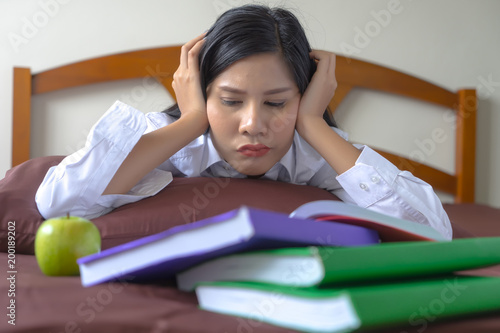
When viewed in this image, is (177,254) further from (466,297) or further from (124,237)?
(124,237)

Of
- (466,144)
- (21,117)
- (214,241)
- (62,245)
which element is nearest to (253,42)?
(62,245)

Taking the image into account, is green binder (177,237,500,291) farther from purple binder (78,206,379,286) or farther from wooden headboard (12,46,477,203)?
wooden headboard (12,46,477,203)

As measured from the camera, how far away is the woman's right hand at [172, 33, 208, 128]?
44.4 inches

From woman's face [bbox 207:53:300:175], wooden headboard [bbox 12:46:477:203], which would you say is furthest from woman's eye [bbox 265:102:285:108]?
wooden headboard [bbox 12:46:477:203]

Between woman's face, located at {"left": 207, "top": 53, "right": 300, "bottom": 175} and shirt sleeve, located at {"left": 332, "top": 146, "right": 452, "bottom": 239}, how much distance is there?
0.49 feet

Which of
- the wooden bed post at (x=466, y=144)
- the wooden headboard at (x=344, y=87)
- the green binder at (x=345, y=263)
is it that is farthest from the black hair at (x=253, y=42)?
the wooden bed post at (x=466, y=144)

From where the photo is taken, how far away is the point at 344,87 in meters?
2.23

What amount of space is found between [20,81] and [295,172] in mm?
1188

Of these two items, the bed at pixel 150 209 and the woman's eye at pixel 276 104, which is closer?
the bed at pixel 150 209

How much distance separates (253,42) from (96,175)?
387 millimetres

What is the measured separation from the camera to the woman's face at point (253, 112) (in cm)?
100

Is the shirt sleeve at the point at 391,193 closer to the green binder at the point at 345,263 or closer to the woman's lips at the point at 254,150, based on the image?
the woman's lips at the point at 254,150

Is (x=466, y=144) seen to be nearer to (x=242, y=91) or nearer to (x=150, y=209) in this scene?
(x=242, y=91)

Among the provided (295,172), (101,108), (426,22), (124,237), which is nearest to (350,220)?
(124,237)
